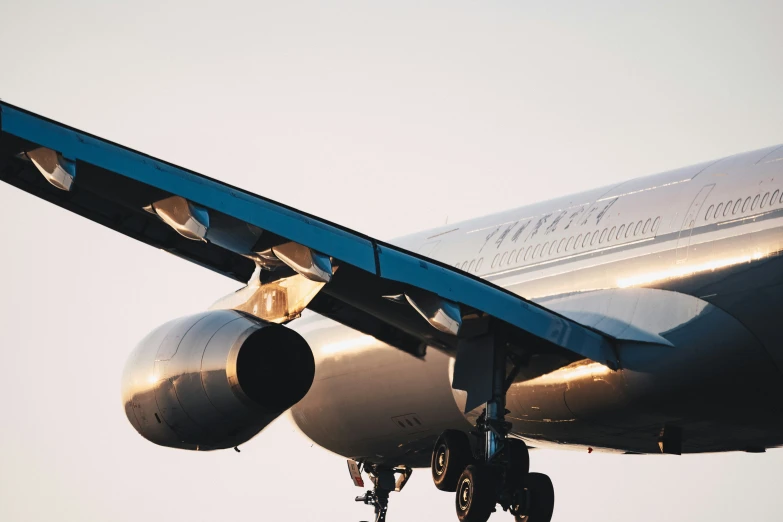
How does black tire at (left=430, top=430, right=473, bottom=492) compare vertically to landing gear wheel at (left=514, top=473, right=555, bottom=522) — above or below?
above

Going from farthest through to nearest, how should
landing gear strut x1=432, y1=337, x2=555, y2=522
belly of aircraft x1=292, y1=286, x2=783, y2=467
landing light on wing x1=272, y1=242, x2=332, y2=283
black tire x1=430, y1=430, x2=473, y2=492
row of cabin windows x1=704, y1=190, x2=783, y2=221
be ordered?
black tire x1=430, y1=430, x2=473, y2=492 < landing gear strut x1=432, y1=337, x2=555, y2=522 < belly of aircraft x1=292, y1=286, x2=783, y2=467 < row of cabin windows x1=704, y1=190, x2=783, y2=221 < landing light on wing x1=272, y1=242, x2=332, y2=283

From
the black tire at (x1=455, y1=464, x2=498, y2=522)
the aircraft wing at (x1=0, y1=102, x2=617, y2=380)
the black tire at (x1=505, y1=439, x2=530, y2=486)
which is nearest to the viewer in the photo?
the aircraft wing at (x1=0, y1=102, x2=617, y2=380)

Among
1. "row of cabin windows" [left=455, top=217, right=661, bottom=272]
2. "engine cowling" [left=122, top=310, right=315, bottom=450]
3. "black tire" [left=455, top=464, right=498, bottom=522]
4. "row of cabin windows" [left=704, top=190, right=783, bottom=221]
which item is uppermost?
"row of cabin windows" [left=455, top=217, right=661, bottom=272]

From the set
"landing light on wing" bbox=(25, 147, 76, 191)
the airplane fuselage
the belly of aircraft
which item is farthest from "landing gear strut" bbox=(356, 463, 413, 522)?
"landing light on wing" bbox=(25, 147, 76, 191)

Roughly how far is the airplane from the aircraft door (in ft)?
0.09

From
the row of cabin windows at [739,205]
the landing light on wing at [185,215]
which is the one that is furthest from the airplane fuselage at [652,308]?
the landing light on wing at [185,215]

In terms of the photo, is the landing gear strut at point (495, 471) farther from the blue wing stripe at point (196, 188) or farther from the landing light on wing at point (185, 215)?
the landing light on wing at point (185, 215)

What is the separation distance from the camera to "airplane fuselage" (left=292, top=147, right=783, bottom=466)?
14.3m

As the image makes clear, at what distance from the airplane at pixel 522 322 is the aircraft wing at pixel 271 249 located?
0.03 m

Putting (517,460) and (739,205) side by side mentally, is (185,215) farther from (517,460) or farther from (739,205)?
(739,205)

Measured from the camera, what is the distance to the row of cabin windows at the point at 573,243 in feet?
50.9

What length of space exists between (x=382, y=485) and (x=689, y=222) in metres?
8.83

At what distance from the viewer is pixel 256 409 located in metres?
15.0

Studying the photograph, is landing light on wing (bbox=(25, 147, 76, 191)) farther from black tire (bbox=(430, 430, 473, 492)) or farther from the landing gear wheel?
the landing gear wheel
